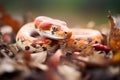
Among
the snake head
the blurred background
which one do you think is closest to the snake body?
the snake head

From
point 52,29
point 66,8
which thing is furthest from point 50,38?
point 66,8

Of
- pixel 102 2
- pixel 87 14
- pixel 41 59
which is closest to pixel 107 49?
pixel 41 59

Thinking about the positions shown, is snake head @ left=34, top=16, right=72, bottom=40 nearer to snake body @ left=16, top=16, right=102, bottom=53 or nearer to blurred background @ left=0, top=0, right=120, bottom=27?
snake body @ left=16, top=16, right=102, bottom=53

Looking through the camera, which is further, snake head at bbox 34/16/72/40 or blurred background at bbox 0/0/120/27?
blurred background at bbox 0/0/120/27

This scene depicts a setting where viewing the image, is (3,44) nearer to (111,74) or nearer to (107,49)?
(107,49)

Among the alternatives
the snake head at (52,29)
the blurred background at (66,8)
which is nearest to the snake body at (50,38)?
the snake head at (52,29)

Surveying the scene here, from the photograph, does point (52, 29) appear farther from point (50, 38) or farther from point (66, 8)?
point (66, 8)

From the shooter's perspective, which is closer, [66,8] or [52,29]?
[52,29]
